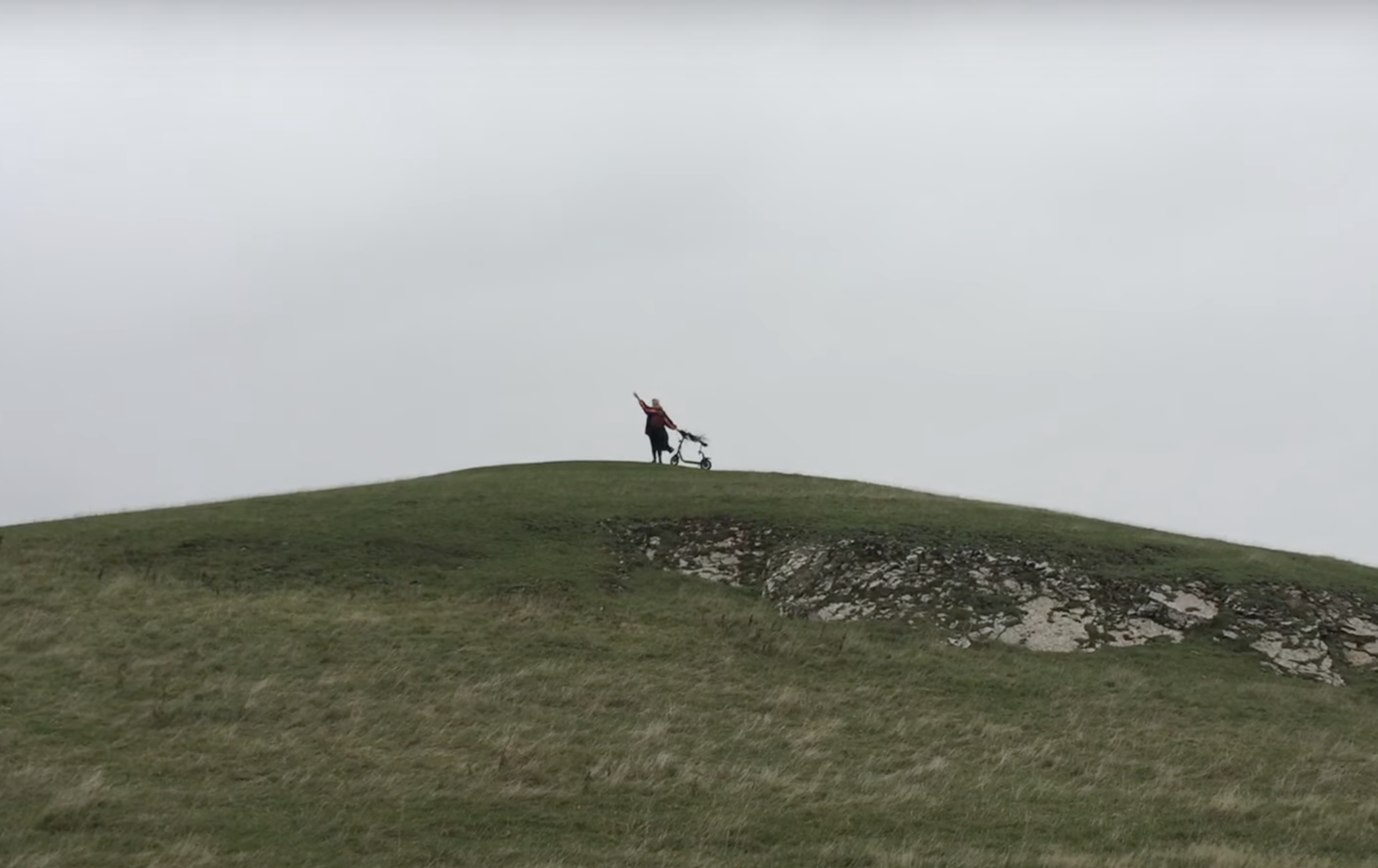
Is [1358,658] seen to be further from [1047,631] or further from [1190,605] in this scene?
[1047,631]

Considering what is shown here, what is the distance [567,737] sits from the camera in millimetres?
17062

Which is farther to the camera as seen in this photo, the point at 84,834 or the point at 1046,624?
the point at 1046,624

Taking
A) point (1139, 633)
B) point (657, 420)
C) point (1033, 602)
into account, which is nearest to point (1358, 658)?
point (1139, 633)

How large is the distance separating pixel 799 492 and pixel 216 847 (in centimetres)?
2628

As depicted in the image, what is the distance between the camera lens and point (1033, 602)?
26734mm

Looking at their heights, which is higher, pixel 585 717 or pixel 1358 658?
pixel 1358 658

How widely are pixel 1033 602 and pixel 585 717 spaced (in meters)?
14.1

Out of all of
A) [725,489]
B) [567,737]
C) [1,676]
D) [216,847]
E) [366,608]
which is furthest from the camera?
[725,489]

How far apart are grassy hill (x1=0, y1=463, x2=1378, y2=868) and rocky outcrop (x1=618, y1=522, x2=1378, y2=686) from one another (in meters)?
0.81

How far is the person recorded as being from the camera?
40.4 metres

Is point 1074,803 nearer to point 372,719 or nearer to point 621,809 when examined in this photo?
point 621,809

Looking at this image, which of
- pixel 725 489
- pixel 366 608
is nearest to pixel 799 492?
pixel 725 489

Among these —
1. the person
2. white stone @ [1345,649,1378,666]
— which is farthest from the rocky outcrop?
the person

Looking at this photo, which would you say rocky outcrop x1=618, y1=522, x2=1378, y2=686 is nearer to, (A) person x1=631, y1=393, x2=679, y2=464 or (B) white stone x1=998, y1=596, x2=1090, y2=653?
(B) white stone x1=998, y1=596, x2=1090, y2=653
